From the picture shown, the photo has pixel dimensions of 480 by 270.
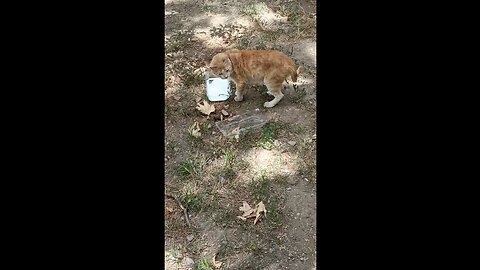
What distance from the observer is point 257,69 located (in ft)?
16.7

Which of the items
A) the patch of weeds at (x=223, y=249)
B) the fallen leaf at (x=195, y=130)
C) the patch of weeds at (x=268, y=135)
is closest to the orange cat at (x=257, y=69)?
the patch of weeds at (x=268, y=135)

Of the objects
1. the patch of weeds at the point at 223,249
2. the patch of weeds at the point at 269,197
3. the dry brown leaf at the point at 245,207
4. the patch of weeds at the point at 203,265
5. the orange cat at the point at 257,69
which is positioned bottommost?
the patch of weeds at the point at 269,197

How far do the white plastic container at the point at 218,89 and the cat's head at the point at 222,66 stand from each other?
0.13 m

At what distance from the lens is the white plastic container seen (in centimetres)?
530

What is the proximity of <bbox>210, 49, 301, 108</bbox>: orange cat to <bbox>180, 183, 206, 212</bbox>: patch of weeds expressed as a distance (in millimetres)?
1305

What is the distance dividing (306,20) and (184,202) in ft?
10.7

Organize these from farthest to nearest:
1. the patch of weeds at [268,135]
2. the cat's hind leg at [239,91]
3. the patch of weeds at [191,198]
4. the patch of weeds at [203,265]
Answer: the cat's hind leg at [239,91], the patch of weeds at [268,135], the patch of weeds at [191,198], the patch of weeds at [203,265]

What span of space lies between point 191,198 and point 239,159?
0.59 metres

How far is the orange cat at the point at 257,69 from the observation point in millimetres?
5055

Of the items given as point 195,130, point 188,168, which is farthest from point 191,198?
point 195,130

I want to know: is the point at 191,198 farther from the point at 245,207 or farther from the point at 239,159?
the point at 239,159

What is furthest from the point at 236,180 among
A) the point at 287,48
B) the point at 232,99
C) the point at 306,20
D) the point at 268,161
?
the point at 306,20

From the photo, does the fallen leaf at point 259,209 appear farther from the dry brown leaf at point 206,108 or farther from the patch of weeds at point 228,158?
the dry brown leaf at point 206,108

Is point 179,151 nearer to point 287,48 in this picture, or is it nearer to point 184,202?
point 184,202
